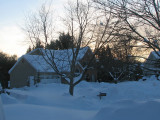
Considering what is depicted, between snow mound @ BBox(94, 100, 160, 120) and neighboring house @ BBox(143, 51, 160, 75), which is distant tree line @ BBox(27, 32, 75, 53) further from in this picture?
snow mound @ BBox(94, 100, 160, 120)

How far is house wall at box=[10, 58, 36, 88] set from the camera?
26097mm

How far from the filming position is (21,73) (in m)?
28.0

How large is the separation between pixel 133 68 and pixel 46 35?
7252mm

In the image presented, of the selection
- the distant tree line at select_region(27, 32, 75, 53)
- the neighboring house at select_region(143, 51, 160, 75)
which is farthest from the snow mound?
the distant tree line at select_region(27, 32, 75, 53)

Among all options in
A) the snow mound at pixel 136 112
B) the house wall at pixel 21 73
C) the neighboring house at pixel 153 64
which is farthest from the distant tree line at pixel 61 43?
the house wall at pixel 21 73

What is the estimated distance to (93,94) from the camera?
52.5 feet

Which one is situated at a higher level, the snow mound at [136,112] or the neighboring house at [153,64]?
the neighboring house at [153,64]

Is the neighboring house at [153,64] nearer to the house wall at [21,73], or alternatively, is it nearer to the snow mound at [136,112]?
the snow mound at [136,112]

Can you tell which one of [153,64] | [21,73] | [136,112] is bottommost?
[136,112]

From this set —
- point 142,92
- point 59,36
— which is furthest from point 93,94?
point 59,36

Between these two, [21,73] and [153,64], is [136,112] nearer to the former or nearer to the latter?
[153,64]

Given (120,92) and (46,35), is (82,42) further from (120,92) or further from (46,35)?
(120,92)

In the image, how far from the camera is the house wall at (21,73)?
26.1m

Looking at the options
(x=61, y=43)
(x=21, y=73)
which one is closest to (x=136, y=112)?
(x=61, y=43)
